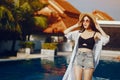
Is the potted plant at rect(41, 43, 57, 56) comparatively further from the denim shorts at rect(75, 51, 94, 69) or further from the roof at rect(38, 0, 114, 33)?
the denim shorts at rect(75, 51, 94, 69)

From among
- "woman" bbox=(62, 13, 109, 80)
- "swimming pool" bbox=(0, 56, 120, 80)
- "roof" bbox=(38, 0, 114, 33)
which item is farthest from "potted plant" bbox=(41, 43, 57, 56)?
"woman" bbox=(62, 13, 109, 80)

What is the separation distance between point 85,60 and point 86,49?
19cm

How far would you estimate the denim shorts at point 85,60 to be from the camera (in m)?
4.53

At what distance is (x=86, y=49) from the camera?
4629mm

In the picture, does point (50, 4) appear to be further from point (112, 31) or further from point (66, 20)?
point (112, 31)

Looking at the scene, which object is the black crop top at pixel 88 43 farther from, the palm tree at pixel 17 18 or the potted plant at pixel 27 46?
the potted plant at pixel 27 46

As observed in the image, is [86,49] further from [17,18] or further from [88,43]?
[17,18]

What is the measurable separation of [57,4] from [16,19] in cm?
1248

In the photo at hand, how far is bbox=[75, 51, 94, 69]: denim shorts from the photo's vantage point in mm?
4525

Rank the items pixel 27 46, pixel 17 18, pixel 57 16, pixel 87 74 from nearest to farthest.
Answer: pixel 87 74 → pixel 17 18 → pixel 27 46 → pixel 57 16

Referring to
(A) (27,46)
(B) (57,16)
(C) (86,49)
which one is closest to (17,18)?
(A) (27,46)

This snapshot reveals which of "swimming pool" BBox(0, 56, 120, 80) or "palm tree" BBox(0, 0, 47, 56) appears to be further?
"palm tree" BBox(0, 0, 47, 56)

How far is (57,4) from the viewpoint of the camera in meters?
35.6

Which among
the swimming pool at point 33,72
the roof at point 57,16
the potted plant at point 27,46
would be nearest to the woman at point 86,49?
the swimming pool at point 33,72
